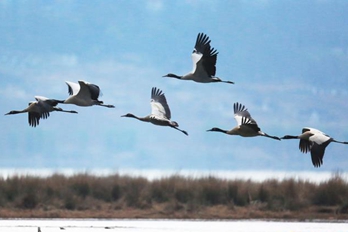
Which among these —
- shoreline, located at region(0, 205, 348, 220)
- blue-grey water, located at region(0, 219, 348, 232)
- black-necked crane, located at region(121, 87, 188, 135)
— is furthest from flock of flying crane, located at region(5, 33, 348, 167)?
shoreline, located at region(0, 205, 348, 220)

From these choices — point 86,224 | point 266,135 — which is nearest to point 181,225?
point 86,224

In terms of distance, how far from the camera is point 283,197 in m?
36.2

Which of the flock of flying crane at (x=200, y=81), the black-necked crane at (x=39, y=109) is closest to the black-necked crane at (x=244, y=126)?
the flock of flying crane at (x=200, y=81)

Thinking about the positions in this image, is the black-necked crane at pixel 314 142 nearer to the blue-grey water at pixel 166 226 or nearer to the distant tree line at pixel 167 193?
the blue-grey water at pixel 166 226

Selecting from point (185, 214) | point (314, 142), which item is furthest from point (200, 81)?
point (185, 214)

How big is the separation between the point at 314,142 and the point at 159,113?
3855 mm

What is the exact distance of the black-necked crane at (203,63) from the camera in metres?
25.5

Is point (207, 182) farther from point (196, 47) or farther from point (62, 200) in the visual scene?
point (196, 47)

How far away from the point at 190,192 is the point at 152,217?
1.55 meters

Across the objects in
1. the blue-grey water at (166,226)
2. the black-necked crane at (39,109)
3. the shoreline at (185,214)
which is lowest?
the blue-grey water at (166,226)

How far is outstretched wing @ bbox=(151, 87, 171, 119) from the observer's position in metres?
26.5

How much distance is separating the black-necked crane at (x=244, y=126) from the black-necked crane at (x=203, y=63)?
905mm

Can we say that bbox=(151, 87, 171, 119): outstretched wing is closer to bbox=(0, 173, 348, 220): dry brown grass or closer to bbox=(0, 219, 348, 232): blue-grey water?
Answer: bbox=(0, 219, 348, 232): blue-grey water

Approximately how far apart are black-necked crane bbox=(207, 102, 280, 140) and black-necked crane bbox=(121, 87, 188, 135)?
43.6 inches
